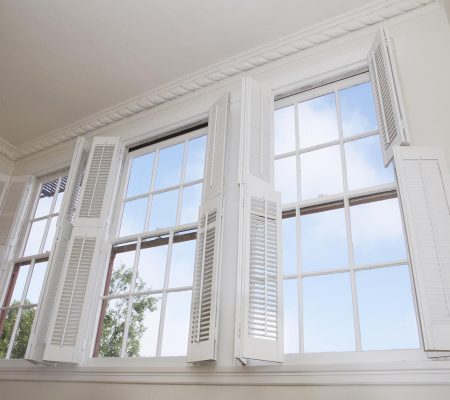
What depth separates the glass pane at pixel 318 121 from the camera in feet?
9.91

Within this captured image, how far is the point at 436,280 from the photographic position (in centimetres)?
200

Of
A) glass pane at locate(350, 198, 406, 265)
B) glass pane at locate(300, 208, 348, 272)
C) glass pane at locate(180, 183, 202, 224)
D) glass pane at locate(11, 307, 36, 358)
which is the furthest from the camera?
glass pane at locate(11, 307, 36, 358)

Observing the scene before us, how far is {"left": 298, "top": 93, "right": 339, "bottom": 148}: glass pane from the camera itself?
3021 mm

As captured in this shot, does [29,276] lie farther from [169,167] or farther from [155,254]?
[169,167]

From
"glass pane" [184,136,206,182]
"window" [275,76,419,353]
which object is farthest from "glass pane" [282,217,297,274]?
"glass pane" [184,136,206,182]

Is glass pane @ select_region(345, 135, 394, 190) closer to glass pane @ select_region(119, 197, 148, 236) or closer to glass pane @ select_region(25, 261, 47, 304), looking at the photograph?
glass pane @ select_region(119, 197, 148, 236)

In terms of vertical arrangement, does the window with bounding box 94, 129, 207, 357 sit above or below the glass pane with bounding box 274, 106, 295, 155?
below

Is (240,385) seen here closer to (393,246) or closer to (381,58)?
(393,246)

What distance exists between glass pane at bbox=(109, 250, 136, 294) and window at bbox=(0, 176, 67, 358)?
1.88 ft

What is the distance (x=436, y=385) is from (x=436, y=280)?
1.51ft

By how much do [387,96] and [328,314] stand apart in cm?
135

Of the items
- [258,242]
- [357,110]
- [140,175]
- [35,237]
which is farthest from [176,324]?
[35,237]

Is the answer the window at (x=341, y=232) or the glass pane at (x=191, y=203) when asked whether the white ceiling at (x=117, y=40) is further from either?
the glass pane at (x=191, y=203)

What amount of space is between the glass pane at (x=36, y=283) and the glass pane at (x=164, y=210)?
116 cm
